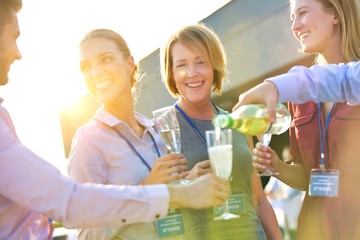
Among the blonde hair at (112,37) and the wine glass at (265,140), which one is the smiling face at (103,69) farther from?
the wine glass at (265,140)

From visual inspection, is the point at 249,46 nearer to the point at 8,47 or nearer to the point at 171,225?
the point at 171,225

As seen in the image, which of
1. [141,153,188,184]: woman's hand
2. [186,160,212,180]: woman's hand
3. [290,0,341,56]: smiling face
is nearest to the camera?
[141,153,188,184]: woman's hand

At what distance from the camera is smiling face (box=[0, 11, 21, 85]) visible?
1884 millimetres

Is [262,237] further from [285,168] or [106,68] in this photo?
[106,68]

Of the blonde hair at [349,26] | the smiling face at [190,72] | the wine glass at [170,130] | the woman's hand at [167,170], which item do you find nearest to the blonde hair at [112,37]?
the smiling face at [190,72]

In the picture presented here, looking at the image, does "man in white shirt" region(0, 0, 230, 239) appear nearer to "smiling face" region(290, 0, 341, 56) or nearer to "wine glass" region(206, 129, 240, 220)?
"wine glass" region(206, 129, 240, 220)

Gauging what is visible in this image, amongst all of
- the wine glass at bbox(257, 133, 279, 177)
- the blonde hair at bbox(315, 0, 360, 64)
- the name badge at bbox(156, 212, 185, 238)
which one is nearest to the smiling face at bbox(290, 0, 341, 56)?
the blonde hair at bbox(315, 0, 360, 64)

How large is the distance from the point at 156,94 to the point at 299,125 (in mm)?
5019

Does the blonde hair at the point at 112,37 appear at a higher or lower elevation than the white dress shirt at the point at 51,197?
higher

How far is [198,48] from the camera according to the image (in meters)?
2.93

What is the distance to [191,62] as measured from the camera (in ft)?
9.66

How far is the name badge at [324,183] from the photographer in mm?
2643

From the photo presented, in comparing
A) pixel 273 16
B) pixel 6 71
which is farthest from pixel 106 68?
pixel 273 16

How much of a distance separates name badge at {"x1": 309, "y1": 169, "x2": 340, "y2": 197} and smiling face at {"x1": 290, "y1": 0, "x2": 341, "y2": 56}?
608 mm
